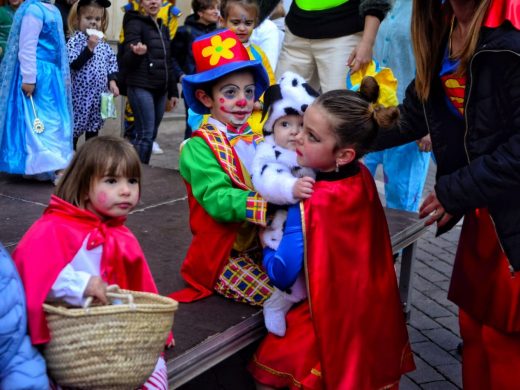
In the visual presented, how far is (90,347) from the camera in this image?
6.27 feet

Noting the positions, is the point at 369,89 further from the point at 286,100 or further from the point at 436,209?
the point at 436,209

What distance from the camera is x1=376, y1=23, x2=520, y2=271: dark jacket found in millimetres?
2443

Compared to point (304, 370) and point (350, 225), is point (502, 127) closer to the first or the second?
point (350, 225)

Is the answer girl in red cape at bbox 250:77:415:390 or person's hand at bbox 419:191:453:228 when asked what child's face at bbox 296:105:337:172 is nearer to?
girl in red cape at bbox 250:77:415:390

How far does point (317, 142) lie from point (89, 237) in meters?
0.89

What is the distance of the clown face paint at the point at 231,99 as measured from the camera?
10.1 ft

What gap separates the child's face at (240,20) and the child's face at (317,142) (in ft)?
5.83

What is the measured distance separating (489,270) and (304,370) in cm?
80

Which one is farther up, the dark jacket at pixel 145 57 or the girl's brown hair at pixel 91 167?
the girl's brown hair at pixel 91 167

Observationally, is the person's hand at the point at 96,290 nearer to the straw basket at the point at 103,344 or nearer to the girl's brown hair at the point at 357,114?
the straw basket at the point at 103,344

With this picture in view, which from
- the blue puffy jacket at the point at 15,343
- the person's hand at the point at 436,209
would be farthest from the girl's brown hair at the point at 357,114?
the blue puffy jacket at the point at 15,343

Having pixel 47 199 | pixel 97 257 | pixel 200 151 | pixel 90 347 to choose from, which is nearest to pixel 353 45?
pixel 200 151

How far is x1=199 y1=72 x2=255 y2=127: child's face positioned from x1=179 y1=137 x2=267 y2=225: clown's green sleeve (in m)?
0.19

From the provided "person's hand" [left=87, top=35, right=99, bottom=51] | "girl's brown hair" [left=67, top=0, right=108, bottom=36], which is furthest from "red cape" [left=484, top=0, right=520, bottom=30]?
"girl's brown hair" [left=67, top=0, right=108, bottom=36]
